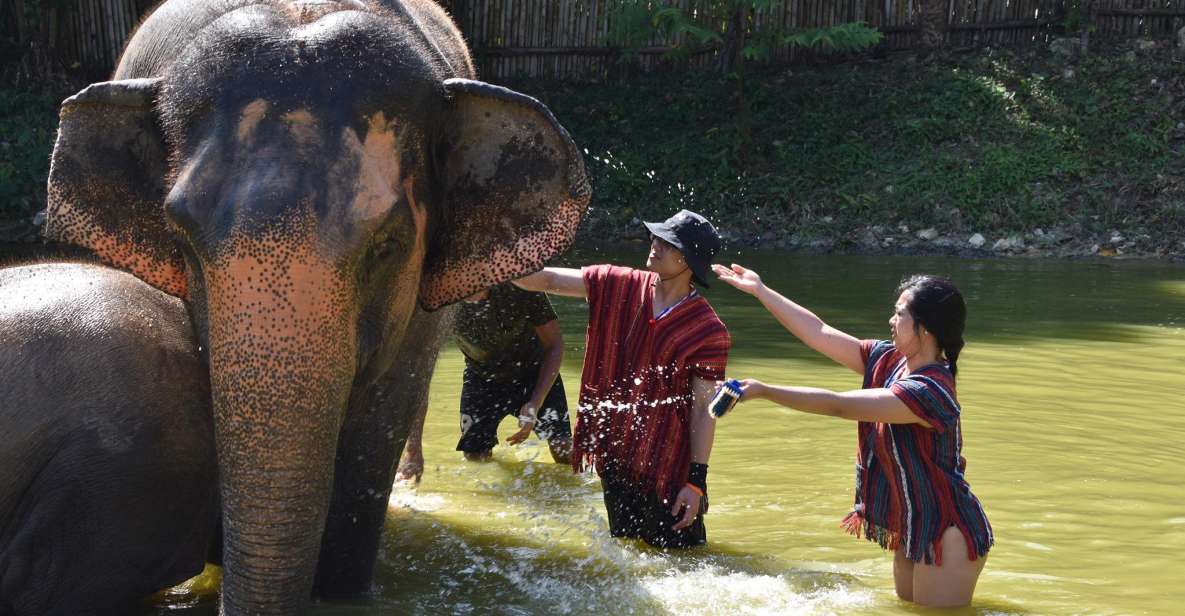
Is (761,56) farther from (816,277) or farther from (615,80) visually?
(816,277)

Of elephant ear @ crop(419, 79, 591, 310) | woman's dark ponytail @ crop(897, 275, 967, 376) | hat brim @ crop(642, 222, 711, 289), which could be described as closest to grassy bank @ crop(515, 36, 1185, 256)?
hat brim @ crop(642, 222, 711, 289)

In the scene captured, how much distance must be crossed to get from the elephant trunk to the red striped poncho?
1.99m

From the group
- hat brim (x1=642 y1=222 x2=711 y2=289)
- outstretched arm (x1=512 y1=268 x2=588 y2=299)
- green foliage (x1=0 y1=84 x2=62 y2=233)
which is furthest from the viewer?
green foliage (x1=0 y1=84 x2=62 y2=233)

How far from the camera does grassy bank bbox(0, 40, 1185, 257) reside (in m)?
12.9

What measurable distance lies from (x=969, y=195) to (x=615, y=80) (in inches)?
187

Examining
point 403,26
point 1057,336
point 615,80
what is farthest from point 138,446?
point 615,80

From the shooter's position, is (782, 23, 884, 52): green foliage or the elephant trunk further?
(782, 23, 884, 52): green foliage

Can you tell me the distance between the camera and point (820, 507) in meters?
5.21

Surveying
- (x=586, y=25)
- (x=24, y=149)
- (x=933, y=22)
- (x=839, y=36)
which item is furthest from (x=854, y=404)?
(x=586, y=25)

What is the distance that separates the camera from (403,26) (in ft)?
10.9

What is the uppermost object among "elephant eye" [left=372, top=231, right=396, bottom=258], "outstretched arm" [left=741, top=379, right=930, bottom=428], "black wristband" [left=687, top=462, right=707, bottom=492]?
"elephant eye" [left=372, top=231, right=396, bottom=258]

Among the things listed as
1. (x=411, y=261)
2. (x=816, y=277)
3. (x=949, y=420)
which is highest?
(x=411, y=261)

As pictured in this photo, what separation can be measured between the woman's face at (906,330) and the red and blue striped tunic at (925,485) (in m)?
0.07

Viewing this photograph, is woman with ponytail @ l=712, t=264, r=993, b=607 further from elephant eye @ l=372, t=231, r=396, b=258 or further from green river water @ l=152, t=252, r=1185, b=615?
elephant eye @ l=372, t=231, r=396, b=258
